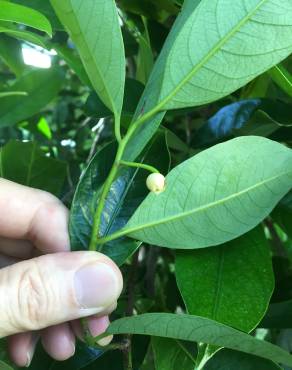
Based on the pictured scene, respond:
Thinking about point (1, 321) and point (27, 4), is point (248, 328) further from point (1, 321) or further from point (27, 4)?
point (27, 4)

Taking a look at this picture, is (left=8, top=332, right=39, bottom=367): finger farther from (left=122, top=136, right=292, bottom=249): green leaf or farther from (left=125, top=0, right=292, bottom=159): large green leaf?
(left=125, top=0, right=292, bottom=159): large green leaf

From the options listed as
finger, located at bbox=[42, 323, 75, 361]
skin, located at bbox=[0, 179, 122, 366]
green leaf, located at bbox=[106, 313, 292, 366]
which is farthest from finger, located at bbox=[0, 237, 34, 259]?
green leaf, located at bbox=[106, 313, 292, 366]

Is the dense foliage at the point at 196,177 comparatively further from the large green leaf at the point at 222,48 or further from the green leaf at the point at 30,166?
the green leaf at the point at 30,166

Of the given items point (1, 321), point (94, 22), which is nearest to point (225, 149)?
point (94, 22)

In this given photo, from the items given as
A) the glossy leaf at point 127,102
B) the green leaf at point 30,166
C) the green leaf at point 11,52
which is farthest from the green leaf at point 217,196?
the green leaf at point 11,52

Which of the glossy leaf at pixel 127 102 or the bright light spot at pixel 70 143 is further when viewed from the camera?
the bright light spot at pixel 70 143

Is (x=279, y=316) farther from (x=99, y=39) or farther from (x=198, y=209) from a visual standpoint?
(x=99, y=39)
